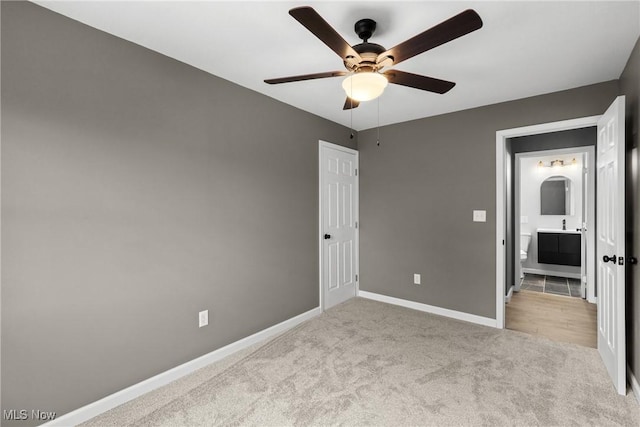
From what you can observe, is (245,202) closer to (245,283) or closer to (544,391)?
(245,283)

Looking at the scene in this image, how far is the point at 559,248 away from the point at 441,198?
11.2ft

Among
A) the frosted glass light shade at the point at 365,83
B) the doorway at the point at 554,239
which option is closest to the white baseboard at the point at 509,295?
the doorway at the point at 554,239

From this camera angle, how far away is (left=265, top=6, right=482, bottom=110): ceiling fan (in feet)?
4.38

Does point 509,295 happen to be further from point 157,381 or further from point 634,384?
point 157,381

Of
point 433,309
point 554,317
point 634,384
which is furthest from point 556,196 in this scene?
point 634,384

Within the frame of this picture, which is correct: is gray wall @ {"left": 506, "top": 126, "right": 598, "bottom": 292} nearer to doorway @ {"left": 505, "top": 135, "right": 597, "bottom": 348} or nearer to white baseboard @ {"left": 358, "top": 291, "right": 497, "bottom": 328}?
doorway @ {"left": 505, "top": 135, "right": 597, "bottom": 348}

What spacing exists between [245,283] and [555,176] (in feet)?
20.0

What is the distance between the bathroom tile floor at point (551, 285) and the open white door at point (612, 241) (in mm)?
2301

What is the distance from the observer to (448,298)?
357cm

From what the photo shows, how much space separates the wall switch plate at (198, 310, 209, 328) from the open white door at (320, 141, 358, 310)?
155cm

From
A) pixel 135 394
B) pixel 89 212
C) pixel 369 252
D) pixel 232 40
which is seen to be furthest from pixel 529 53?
pixel 135 394

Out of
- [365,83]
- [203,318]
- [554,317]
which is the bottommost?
[554,317]

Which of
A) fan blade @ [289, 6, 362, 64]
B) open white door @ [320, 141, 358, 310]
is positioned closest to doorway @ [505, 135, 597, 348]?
open white door @ [320, 141, 358, 310]

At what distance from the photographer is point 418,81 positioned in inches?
74.9
